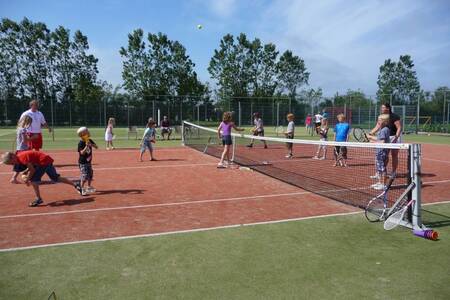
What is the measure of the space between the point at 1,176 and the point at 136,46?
151 feet

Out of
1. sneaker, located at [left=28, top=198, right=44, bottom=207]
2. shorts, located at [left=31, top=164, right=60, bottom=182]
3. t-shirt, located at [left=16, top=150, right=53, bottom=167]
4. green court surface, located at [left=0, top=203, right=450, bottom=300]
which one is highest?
t-shirt, located at [left=16, top=150, right=53, bottom=167]

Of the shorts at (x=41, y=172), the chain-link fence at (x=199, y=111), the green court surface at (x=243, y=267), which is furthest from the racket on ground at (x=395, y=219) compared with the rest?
the chain-link fence at (x=199, y=111)

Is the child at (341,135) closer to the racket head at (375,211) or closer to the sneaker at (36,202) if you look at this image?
the racket head at (375,211)

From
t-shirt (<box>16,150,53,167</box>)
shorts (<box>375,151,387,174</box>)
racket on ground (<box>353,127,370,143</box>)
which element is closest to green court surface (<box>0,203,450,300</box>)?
t-shirt (<box>16,150,53,167</box>)

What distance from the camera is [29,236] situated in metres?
5.44

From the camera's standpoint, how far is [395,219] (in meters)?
5.70

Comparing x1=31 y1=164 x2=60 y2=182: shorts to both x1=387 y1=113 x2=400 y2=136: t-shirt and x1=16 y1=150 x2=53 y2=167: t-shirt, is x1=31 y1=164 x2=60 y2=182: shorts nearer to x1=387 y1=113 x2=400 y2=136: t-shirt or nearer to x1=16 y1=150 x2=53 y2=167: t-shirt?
x1=16 y1=150 x2=53 y2=167: t-shirt

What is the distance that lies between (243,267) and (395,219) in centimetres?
267

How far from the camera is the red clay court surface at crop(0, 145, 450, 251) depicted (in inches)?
227

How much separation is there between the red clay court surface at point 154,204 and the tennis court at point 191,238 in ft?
0.07

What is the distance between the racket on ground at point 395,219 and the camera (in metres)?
5.67

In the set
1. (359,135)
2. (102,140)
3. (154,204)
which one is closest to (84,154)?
(154,204)

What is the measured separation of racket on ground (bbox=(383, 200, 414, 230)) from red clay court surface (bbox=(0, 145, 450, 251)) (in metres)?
1.09

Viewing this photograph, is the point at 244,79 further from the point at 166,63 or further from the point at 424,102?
the point at 424,102
